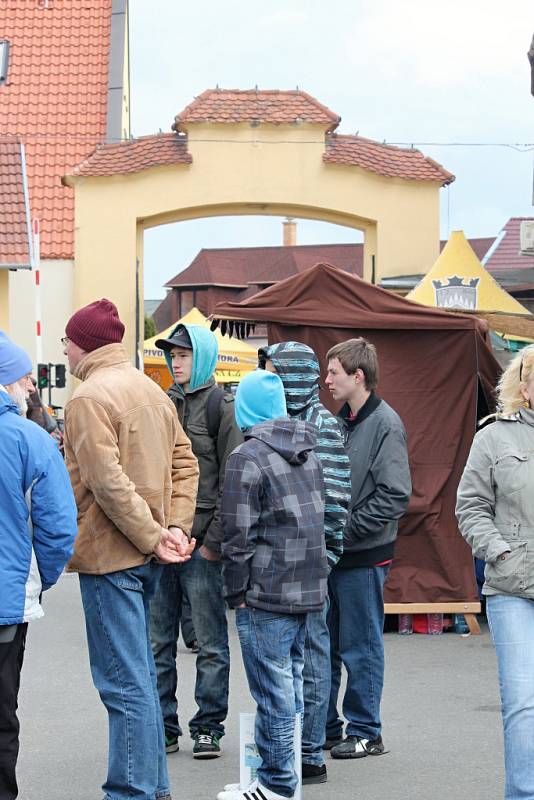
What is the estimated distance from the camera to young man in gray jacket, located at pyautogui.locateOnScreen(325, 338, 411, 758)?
6.38 metres

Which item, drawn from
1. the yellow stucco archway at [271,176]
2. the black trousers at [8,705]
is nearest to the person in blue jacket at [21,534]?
the black trousers at [8,705]

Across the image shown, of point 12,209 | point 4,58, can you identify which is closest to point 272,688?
point 12,209

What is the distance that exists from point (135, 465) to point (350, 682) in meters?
1.85

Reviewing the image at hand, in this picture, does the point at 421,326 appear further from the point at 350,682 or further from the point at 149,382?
the point at 149,382

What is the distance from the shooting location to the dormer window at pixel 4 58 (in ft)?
119

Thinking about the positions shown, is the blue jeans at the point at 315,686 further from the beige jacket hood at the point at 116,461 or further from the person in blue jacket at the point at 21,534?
the person in blue jacket at the point at 21,534

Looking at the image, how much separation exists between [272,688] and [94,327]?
157cm

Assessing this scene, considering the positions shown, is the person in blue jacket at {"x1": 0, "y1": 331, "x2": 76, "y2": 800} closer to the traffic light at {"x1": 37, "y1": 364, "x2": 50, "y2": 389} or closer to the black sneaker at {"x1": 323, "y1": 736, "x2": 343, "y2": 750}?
the black sneaker at {"x1": 323, "y1": 736, "x2": 343, "y2": 750}

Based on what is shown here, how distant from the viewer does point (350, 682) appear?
6.38m

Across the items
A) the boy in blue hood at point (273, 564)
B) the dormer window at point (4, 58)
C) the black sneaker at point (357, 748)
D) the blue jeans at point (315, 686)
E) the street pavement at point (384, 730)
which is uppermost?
the dormer window at point (4, 58)

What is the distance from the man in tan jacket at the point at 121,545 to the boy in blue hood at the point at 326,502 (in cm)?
81

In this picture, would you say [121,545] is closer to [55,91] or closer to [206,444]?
[206,444]

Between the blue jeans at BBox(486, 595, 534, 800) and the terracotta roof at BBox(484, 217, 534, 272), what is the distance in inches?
1097

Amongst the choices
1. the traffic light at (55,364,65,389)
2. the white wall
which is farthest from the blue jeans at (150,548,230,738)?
the white wall
